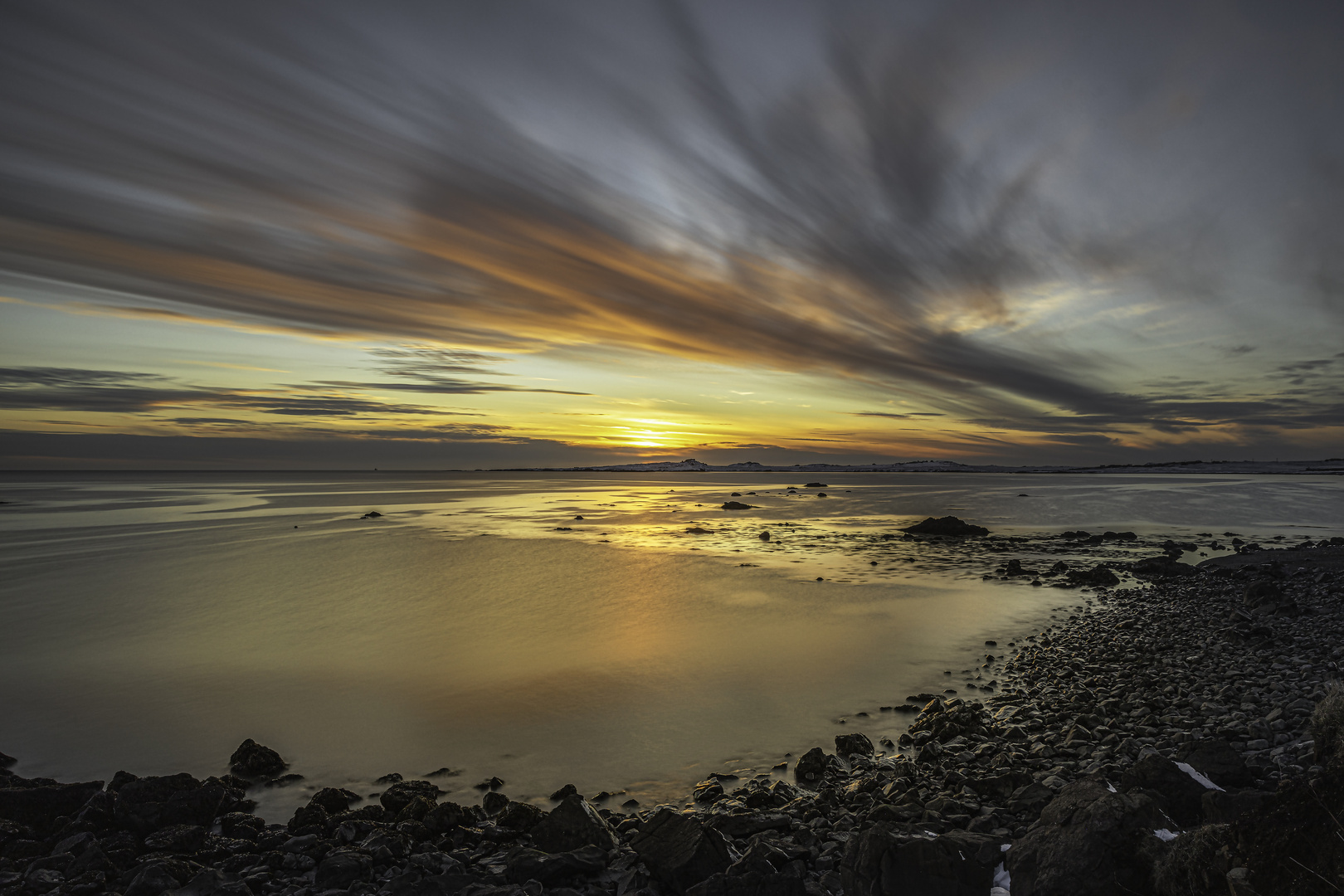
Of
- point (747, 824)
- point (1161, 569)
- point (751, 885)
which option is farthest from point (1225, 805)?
point (1161, 569)

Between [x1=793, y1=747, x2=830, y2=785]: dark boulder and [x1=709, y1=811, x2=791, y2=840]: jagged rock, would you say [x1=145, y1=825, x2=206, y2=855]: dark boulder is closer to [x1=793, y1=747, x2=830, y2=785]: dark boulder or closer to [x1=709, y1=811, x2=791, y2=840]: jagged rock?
[x1=709, y1=811, x2=791, y2=840]: jagged rock

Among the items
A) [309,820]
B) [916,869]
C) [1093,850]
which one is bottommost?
[309,820]

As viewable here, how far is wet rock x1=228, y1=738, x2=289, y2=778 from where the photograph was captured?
768cm

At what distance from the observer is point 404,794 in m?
6.80

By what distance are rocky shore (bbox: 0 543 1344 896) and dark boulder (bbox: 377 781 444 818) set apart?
0.10 ft

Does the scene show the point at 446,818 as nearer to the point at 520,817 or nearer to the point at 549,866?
the point at 520,817

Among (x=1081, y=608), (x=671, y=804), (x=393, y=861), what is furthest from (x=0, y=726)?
(x=1081, y=608)

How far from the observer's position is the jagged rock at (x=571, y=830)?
561 centimetres

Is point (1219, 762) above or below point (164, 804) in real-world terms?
above

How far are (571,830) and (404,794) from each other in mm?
2346

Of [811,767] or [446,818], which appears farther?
[811,767]

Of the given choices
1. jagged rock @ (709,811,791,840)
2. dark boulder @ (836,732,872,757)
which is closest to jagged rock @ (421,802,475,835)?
jagged rock @ (709,811,791,840)

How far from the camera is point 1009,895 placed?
438 centimetres

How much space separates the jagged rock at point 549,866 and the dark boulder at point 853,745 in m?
3.69
